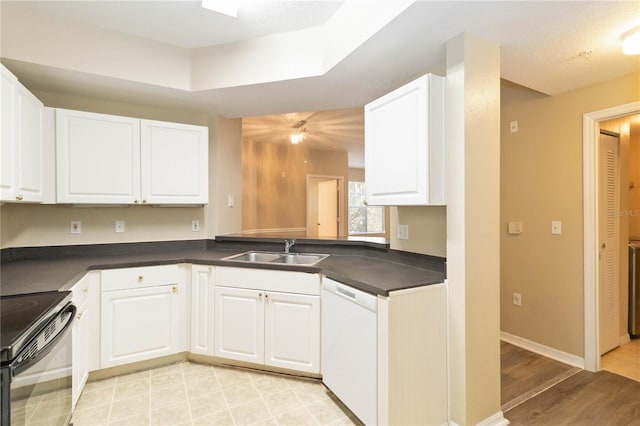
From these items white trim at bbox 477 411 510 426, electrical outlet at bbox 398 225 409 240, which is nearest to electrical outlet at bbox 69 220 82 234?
electrical outlet at bbox 398 225 409 240

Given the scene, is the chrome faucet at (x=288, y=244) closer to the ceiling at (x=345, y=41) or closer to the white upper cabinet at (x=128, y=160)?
the white upper cabinet at (x=128, y=160)

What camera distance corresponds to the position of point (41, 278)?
1.87 meters

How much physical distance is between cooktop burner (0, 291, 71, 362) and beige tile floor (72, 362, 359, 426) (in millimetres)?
852

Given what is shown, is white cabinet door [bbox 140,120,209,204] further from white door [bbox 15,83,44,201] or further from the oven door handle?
the oven door handle

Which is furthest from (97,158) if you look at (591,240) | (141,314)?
(591,240)

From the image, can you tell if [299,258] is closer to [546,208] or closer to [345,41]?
[345,41]

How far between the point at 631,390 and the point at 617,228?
1351 mm

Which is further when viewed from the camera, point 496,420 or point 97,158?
point 97,158

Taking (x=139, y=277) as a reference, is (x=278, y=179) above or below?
above

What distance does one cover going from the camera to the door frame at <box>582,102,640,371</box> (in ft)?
8.00

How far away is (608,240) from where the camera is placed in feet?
8.89

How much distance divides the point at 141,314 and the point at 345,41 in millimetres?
2442

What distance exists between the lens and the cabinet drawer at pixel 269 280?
2.23 m

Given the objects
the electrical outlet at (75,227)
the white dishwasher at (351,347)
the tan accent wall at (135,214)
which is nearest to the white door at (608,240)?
the white dishwasher at (351,347)
